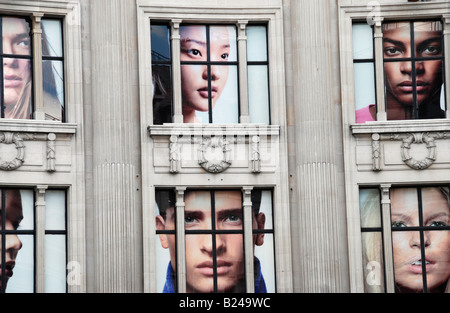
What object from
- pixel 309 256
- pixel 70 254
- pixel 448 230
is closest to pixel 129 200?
pixel 70 254

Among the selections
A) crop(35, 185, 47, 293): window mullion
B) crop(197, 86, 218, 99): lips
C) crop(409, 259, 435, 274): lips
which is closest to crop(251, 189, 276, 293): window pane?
crop(197, 86, 218, 99): lips

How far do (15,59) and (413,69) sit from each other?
1183cm

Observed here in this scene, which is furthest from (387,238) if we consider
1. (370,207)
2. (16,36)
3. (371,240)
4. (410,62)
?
(16,36)

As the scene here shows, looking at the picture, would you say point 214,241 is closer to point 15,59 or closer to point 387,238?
point 387,238

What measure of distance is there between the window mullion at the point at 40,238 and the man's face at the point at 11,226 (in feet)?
1.72

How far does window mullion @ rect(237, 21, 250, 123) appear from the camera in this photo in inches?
1577

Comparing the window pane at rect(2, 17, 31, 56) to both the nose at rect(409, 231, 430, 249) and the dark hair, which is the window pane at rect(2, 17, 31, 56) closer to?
the dark hair

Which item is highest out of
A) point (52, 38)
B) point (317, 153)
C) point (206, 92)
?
point (52, 38)

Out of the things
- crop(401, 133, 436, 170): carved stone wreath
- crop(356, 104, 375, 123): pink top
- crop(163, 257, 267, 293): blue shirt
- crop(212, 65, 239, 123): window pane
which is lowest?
crop(163, 257, 267, 293): blue shirt

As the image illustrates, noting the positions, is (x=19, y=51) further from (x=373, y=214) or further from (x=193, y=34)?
(x=373, y=214)

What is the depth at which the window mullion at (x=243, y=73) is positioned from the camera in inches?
1577

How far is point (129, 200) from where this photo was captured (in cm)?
3850

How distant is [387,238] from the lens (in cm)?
3934
